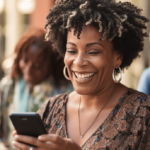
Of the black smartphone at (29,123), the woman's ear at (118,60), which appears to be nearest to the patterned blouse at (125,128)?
the woman's ear at (118,60)

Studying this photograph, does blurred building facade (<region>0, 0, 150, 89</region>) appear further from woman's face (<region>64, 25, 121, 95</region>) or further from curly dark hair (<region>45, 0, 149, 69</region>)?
woman's face (<region>64, 25, 121, 95</region>)

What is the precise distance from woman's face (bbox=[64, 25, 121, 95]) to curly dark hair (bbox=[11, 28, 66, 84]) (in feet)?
4.59

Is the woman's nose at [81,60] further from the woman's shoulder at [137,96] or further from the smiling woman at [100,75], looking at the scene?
the woman's shoulder at [137,96]

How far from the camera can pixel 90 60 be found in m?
1.98

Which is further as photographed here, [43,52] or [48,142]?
[43,52]

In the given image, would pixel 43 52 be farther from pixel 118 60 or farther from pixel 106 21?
pixel 106 21

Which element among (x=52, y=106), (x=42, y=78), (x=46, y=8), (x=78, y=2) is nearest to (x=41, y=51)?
(x=42, y=78)

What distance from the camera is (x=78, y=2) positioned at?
6.66 ft

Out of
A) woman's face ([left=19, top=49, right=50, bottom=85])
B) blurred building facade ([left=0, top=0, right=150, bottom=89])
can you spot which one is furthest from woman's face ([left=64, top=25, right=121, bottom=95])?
blurred building facade ([left=0, top=0, right=150, bottom=89])

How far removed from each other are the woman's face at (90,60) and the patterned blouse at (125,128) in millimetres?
234

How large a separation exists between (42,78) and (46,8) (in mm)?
5250

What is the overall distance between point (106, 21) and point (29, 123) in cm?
91

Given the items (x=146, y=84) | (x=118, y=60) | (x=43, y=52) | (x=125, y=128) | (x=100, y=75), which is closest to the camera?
(x=125, y=128)

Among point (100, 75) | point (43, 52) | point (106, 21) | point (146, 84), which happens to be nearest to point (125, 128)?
point (100, 75)
